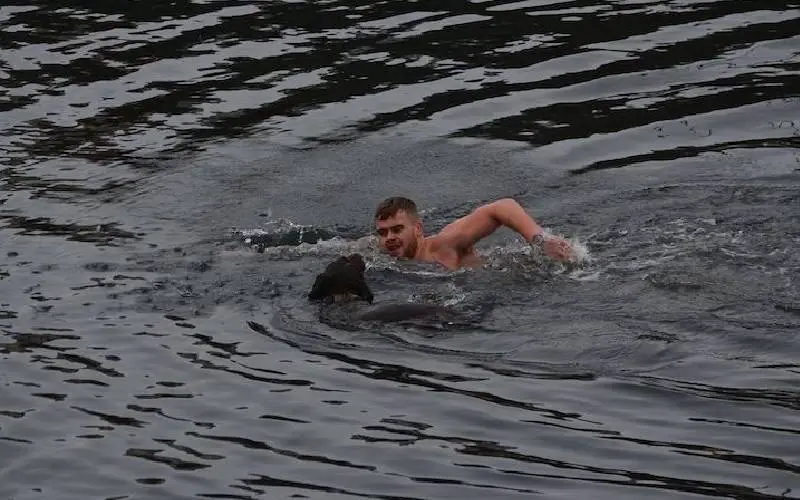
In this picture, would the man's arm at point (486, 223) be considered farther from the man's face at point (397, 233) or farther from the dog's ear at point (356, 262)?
the dog's ear at point (356, 262)

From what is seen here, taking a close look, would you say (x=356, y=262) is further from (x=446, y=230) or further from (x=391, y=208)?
(x=446, y=230)

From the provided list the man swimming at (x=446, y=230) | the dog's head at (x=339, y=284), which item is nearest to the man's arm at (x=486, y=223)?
the man swimming at (x=446, y=230)

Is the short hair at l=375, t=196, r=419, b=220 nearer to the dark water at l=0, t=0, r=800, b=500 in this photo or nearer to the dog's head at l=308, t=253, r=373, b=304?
the dark water at l=0, t=0, r=800, b=500

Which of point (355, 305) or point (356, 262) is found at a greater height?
point (356, 262)

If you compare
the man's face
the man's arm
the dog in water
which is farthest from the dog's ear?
the man's arm

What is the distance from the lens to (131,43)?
18016 mm

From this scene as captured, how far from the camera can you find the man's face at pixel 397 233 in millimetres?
11922

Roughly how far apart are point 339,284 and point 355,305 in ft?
0.64

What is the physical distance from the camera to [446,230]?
12.2 metres

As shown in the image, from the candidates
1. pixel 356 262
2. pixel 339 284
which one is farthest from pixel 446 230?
pixel 339 284

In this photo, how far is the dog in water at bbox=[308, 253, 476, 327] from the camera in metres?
10.2

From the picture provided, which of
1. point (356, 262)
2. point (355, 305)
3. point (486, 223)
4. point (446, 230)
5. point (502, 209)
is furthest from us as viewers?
point (446, 230)

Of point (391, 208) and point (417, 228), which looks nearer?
point (391, 208)

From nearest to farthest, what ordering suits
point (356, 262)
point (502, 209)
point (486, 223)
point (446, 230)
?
point (356, 262) → point (502, 209) → point (486, 223) → point (446, 230)
